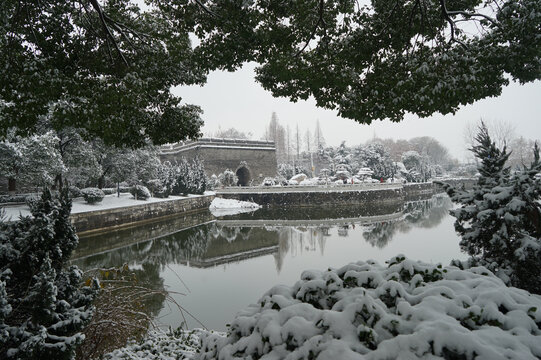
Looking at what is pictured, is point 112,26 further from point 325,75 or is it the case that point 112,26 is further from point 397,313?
point 397,313

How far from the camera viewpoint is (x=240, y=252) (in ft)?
33.6

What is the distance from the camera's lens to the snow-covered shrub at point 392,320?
1.34m

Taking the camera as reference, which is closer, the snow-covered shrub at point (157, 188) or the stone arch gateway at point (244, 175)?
the snow-covered shrub at point (157, 188)

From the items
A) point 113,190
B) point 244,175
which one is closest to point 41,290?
point 113,190

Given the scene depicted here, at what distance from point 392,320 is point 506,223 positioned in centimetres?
247

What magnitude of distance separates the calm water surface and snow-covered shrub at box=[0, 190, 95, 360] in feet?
9.90

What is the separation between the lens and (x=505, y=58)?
3.83m

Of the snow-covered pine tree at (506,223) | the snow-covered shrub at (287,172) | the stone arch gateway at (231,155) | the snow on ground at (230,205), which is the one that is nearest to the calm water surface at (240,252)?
the snow-covered pine tree at (506,223)

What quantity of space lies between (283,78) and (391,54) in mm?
1617

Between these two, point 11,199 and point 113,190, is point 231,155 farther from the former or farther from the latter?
point 11,199

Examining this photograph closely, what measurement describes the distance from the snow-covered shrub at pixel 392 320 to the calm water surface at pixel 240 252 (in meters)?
3.43

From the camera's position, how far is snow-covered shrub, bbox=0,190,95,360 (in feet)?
6.36

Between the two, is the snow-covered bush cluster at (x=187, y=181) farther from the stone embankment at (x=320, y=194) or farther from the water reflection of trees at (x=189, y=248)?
the water reflection of trees at (x=189, y=248)

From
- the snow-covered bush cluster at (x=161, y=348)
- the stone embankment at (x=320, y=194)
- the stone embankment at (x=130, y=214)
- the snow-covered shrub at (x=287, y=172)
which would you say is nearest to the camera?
the snow-covered bush cluster at (x=161, y=348)
